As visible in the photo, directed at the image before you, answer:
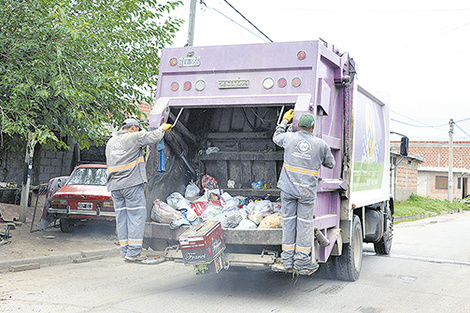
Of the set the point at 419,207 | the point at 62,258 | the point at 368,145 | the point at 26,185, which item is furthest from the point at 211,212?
the point at 419,207

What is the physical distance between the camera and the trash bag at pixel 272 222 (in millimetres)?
5433

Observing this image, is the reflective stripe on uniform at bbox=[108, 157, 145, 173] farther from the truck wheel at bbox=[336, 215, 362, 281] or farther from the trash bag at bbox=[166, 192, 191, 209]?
the truck wheel at bbox=[336, 215, 362, 281]

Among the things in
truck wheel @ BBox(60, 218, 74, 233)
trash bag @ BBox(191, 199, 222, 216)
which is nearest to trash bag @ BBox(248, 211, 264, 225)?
trash bag @ BBox(191, 199, 222, 216)

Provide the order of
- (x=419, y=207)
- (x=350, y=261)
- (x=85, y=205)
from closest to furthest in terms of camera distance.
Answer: (x=350, y=261), (x=85, y=205), (x=419, y=207)

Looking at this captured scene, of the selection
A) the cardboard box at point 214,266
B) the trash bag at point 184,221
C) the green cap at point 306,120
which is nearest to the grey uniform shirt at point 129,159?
the trash bag at point 184,221

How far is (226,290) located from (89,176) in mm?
6048

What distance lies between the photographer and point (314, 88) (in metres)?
5.56

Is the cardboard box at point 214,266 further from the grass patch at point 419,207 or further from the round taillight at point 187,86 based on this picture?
the grass patch at point 419,207

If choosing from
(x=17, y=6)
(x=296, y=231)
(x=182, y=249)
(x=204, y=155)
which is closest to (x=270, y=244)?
(x=296, y=231)

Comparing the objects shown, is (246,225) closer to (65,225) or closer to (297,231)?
(297,231)

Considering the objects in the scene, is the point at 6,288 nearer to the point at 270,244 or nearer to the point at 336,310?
the point at 270,244

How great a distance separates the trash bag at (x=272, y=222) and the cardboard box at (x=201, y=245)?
52 centimetres

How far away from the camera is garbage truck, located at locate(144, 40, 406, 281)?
560 cm

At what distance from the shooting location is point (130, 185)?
18.2 feet
